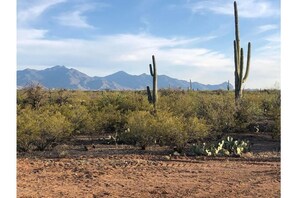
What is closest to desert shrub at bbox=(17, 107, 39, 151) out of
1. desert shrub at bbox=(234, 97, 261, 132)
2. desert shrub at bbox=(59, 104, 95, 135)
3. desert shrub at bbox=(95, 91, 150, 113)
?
desert shrub at bbox=(59, 104, 95, 135)

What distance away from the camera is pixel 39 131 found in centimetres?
1415

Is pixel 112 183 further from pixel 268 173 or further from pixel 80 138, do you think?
pixel 80 138

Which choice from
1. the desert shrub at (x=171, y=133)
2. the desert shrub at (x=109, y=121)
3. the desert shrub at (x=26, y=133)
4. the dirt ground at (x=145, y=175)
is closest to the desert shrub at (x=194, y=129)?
the desert shrub at (x=171, y=133)

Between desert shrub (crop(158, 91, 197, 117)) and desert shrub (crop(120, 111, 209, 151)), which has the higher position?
desert shrub (crop(158, 91, 197, 117))

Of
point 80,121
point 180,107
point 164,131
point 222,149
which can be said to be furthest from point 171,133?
point 180,107

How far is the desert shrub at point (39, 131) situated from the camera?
13797mm

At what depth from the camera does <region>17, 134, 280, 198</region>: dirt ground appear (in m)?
7.95

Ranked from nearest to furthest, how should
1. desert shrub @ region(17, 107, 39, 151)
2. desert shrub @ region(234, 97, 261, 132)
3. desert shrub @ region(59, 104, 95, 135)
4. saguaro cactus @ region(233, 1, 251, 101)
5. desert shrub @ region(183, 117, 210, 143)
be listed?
desert shrub @ region(17, 107, 39, 151)
desert shrub @ region(183, 117, 210, 143)
desert shrub @ region(59, 104, 95, 135)
desert shrub @ region(234, 97, 261, 132)
saguaro cactus @ region(233, 1, 251, 101)

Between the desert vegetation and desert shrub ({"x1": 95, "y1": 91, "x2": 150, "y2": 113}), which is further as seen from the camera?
desert shrub ({"x1": 95, "y1": 91, "x2": 150, "y2": 113})

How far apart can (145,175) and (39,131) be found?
5.79 metres

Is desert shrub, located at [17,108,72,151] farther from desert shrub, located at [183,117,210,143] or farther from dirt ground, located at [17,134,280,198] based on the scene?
desert shrub, located at [183,117,210,143]

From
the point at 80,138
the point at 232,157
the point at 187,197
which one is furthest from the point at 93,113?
the point at 187,197

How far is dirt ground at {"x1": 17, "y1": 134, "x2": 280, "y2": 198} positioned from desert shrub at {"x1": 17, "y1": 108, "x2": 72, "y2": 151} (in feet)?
2.75

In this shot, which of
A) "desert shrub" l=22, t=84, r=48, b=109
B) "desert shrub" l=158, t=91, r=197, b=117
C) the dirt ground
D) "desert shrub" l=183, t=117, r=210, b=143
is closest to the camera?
the dirt ground
